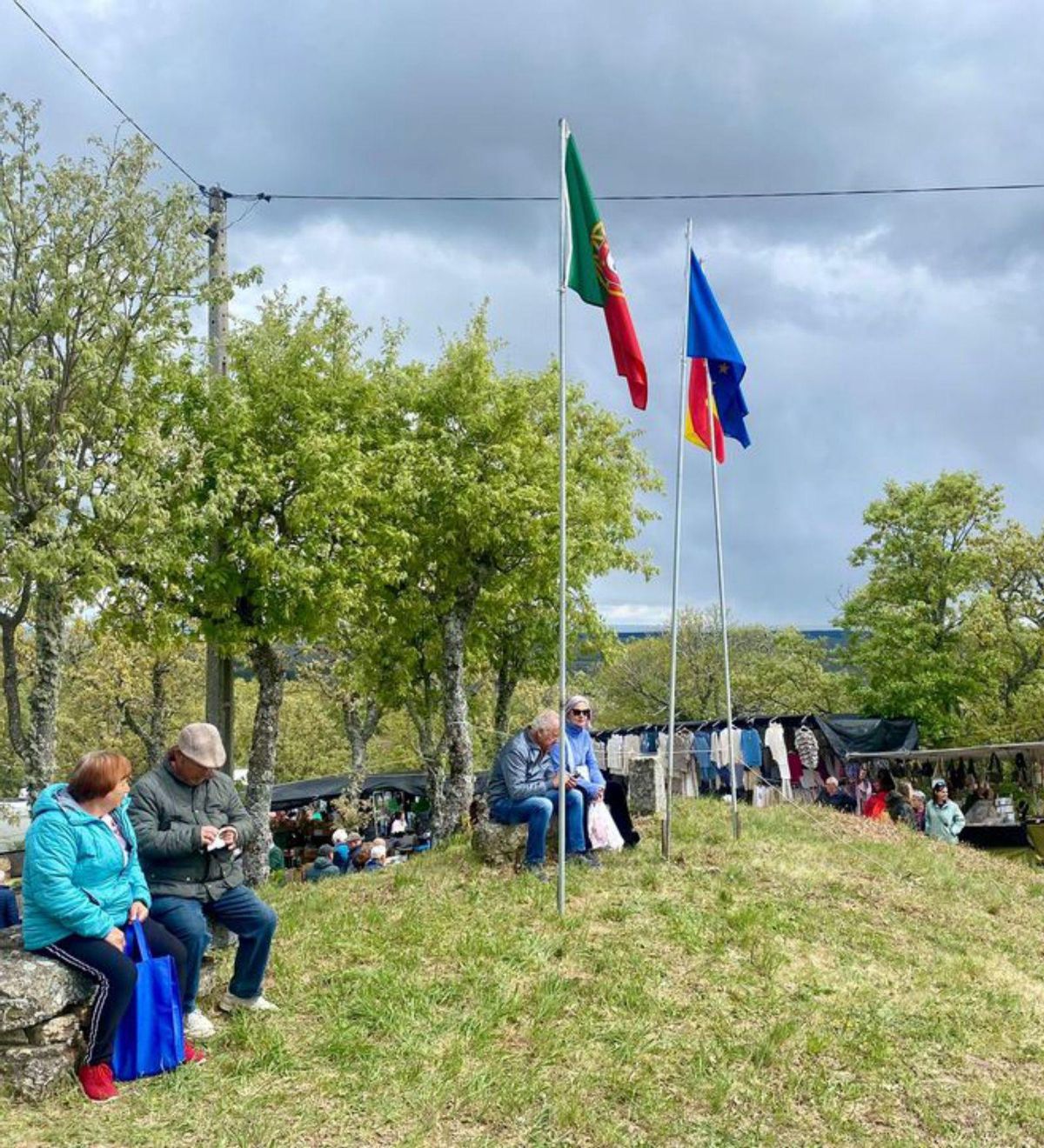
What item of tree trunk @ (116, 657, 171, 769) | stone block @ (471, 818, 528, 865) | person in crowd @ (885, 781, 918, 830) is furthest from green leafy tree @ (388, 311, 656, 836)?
tree trunk @ (116, 657, 171, 769)

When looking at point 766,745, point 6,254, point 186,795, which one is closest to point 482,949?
point 186,795

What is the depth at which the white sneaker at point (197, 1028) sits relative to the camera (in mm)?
5992

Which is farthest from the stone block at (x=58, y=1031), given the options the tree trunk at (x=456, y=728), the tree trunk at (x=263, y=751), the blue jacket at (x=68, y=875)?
the tree trunk at (x=456, y=728)

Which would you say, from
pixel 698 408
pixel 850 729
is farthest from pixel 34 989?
pixel 850 729

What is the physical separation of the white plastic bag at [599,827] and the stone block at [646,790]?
355 cm

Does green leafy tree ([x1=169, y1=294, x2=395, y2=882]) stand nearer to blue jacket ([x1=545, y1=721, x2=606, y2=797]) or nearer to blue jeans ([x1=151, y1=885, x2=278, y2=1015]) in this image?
blue jacket ([x1=545, y1=721, x2=606, y2=797])

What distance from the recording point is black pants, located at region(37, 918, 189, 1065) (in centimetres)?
538

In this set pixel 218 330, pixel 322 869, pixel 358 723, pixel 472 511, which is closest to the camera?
pixel 218 330

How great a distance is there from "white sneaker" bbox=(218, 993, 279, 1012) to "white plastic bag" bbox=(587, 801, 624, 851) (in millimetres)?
4373

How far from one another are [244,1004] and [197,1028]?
46 cm

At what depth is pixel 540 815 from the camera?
987 centimetres

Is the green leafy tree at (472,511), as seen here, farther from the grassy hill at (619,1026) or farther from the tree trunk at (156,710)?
the tree trunk at (156,710)

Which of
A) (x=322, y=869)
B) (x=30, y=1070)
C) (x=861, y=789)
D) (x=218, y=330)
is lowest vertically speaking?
(x=322, y=869)

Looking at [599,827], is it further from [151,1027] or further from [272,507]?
[272,507]
